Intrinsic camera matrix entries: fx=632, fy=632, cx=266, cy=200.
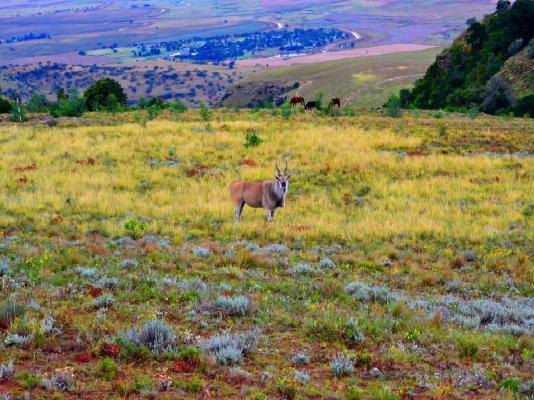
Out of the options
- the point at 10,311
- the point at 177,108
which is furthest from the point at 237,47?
the point at 10,311

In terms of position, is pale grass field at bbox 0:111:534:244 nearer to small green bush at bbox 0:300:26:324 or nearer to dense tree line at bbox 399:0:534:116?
small green bush at bbox 0:300:26:324

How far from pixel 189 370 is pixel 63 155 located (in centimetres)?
1849

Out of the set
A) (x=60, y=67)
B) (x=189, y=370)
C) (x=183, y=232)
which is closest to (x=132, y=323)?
(x=189, y=370)

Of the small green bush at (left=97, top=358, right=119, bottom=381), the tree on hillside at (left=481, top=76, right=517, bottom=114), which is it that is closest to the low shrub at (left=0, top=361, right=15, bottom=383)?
the small green bush at (left=97, top=358, right=119, bottom=381)

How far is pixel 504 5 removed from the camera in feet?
209

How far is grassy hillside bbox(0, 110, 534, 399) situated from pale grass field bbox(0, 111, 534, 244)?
86mm

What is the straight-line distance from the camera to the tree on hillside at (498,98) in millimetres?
45969

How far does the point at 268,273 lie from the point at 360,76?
3358 inches

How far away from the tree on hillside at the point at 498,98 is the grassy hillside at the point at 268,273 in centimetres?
2302

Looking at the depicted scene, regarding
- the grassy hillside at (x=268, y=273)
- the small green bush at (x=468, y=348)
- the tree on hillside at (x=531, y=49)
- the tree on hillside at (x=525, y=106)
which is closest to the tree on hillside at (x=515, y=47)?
the tree on hillside at (x=531, y=49)

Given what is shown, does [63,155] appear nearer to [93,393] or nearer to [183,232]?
[183,232]

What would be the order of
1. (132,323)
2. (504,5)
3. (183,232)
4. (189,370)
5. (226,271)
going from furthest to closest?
(504,5) < (183,232) < (226,271) < (132,323) < (189,370)

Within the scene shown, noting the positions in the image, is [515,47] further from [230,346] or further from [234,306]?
[230,346]

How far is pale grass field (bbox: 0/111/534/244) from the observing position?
14859 millimetres
